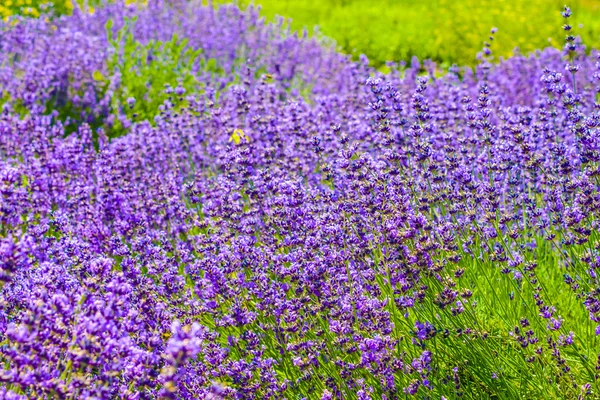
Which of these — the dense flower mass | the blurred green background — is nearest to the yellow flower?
the dense flower mass

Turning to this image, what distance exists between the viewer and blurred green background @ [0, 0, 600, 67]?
10.4 metres

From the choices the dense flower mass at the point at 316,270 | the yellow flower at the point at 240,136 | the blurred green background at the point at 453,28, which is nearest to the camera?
the dense flower mass at the point at 316,270

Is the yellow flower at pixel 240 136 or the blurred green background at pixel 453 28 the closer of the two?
the yellow flower at pixel 240 136

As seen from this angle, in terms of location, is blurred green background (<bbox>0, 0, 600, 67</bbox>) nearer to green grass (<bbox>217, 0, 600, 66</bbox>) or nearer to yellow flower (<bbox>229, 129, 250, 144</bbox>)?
green grass (<bbox>217, 0, 600, 66</bbox>)

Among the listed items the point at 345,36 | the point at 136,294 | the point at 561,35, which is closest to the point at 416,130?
the point at 136,294

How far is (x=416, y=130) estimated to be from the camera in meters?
3.53

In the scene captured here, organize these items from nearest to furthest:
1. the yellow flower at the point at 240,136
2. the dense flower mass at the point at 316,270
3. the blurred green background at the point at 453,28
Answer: the dense flower mass at the point at 316,270 < the yellow flower at the point at 240,136 < the blurred green background at the point at 453,28

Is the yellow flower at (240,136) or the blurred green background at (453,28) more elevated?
the blurred green background at (453,28)

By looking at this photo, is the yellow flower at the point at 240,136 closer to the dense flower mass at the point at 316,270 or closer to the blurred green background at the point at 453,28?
the dense flower mass at the point at 316,270

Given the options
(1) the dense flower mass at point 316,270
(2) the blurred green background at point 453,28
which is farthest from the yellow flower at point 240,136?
(2) the blurred green background at point 453,28

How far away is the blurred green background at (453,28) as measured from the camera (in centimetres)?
1041

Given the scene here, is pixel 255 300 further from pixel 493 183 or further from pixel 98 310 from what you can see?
pixel 493 183

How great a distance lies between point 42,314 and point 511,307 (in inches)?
87.7

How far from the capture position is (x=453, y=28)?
440 inches
